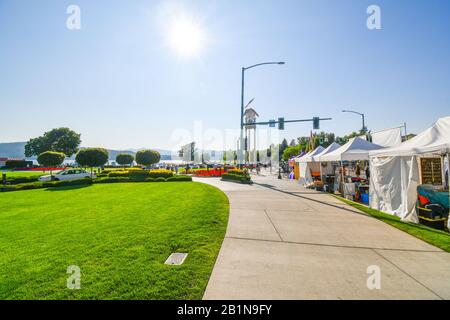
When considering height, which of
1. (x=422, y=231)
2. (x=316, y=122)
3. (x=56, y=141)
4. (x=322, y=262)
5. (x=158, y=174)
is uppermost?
(x=56, y=141)

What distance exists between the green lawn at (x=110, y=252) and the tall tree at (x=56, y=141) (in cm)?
8271

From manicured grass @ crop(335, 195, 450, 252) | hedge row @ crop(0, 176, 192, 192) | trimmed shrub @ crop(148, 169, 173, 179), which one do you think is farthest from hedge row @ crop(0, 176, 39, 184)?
manicured grass @ crop(335, 195, 450, 252)

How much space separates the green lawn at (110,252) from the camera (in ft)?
10.8

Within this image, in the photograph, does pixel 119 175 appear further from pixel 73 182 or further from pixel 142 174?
pixel 73 182

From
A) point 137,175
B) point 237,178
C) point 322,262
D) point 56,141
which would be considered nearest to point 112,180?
point 137,175

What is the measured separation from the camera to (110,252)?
15.3ft

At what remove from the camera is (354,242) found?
5602mm

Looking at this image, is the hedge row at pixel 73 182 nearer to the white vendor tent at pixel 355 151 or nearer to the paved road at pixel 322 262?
the white vendor tent at pixel 355 151

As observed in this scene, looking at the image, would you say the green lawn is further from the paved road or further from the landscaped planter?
the landscaped planter

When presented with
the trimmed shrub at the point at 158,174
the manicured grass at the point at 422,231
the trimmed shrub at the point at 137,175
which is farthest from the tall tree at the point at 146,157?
the manicured grass at the point at 422,231

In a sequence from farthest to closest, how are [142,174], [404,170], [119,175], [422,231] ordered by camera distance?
[119,175] < [142,174] < [404,170] < [422,231]

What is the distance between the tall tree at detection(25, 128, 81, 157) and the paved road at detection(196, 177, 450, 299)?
8881 cm

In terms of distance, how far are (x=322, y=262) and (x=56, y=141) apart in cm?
9474
